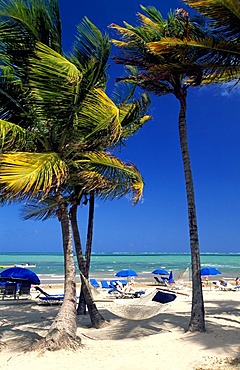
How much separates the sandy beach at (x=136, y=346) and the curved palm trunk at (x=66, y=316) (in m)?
0.19

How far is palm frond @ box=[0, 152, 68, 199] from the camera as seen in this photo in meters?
5.55

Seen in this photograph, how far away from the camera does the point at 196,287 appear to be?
302 inches

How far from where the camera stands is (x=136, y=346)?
6.65 m

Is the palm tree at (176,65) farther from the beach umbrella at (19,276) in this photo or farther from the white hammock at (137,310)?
the beach umbrella at (19,276)

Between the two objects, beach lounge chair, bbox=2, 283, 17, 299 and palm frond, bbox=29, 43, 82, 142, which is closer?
palm frond, bbox=29, 43, 82, 142

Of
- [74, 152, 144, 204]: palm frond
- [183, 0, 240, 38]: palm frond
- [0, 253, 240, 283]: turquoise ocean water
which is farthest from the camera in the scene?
[0, 253, 240, 283]: turquoise ocean water

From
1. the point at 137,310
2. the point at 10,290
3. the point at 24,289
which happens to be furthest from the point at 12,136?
the point at 24,289

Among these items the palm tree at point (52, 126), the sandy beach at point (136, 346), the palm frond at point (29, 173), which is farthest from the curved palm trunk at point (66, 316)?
the palm frond at point (29, 173)

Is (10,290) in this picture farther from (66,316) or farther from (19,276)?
(66,316)

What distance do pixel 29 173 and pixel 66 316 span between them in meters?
2.67

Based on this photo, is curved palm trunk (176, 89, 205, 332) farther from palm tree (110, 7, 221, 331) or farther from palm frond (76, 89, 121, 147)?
palm frond (76, 89, 121, 147)

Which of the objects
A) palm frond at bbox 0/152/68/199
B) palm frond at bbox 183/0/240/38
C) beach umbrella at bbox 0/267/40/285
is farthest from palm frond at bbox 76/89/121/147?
beach umbrella at bbox 0/267/40/285

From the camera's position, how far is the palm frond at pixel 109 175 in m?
7.01

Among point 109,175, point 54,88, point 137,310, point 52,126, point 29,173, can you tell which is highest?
point 54,88
